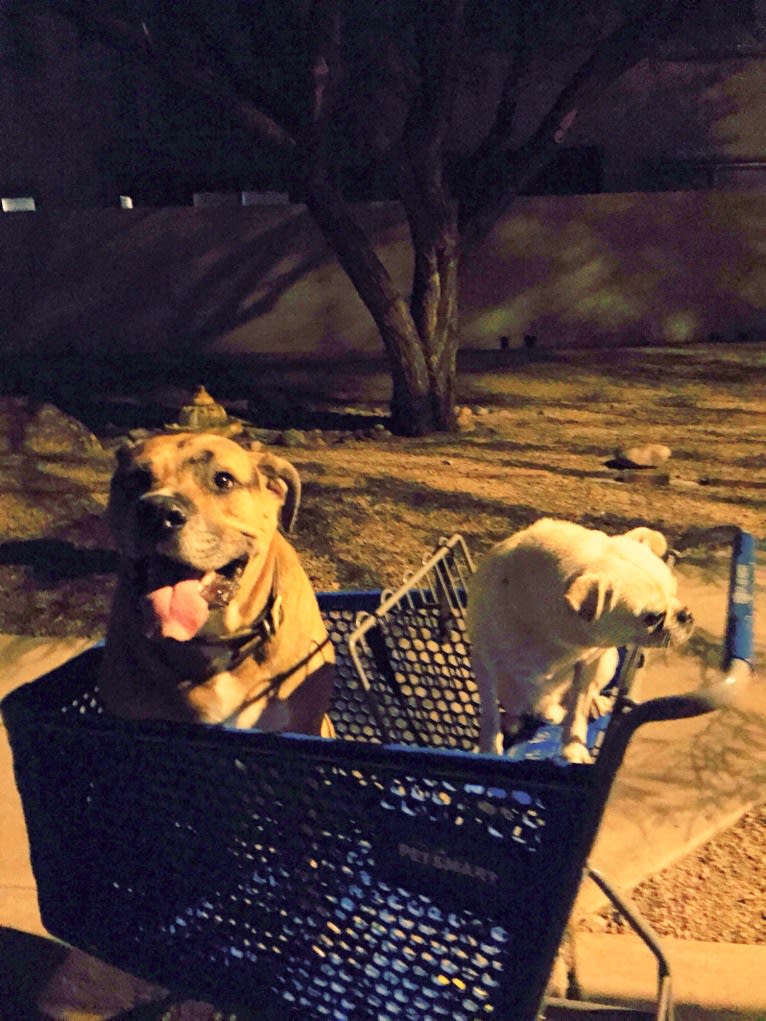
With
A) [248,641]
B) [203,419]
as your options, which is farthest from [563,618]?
[203,419]

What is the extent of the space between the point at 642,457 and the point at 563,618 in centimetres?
510

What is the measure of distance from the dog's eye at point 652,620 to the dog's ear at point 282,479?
0.79 metres

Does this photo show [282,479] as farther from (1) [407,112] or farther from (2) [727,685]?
(1) [407,112]

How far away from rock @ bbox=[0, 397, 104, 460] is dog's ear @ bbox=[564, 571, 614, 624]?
593 centimetres

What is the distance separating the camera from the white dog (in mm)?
1833

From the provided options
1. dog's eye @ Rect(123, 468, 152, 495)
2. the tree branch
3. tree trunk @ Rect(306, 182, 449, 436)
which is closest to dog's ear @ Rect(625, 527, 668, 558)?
dog's eye @ Rect(123, 468, 152, 495)

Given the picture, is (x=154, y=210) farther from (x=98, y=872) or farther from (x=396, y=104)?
(x=98, y=872)

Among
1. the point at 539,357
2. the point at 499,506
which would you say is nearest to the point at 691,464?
the point at 499,506

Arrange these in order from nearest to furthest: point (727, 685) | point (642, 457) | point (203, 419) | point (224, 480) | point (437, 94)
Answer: point (727, 685), point (224, 480), point (642, 457), point (203, 419), point (437, 94)

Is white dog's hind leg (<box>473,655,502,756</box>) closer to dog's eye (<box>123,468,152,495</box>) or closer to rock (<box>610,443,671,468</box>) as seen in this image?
dog's eye (<box>123,468,152,495</box>)

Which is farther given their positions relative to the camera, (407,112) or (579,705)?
(407,112)

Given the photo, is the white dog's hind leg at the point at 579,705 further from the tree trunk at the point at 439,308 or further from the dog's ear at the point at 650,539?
the tree trunk at the point at 439,308

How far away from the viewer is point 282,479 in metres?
2.19

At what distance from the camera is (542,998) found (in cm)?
150
